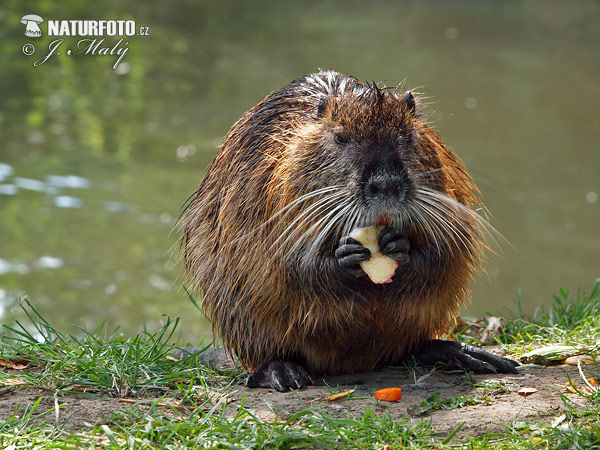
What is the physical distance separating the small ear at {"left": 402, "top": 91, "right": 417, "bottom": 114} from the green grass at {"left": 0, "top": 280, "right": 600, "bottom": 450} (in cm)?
102

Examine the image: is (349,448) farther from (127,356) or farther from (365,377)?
(127,356)

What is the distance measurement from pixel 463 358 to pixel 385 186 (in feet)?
2.56

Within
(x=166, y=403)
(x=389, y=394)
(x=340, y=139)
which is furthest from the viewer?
(x=340, y=139)

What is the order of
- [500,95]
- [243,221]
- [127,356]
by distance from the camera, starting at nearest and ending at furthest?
[127,356] < [243,221] < [500,95]

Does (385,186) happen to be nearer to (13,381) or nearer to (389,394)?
(389,394)

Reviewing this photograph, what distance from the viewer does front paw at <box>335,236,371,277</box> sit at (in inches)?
109

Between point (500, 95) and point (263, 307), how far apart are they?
25.1 ft

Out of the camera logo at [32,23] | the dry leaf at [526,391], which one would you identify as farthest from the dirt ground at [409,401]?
the camera logo at [32,23]

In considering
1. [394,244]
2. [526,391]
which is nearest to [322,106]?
[394,244]

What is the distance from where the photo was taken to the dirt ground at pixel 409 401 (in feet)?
8.15

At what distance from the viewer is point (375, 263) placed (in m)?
2.78

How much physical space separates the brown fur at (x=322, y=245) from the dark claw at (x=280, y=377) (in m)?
0.09

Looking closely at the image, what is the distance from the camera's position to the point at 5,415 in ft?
8.16

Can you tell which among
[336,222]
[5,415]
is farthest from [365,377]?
[5,415]
